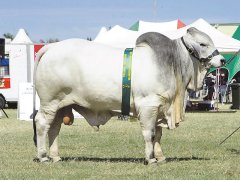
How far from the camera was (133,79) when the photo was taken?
8781mm

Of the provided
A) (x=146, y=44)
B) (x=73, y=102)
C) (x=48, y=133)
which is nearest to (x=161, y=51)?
(x=146, y=44)

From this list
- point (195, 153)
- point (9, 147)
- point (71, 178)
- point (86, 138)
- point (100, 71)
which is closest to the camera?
point (71, 178)

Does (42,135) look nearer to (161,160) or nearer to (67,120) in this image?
(67,120)

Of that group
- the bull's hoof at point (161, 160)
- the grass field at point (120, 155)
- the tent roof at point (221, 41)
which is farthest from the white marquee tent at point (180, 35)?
the bull's hoof at point (161, 160)

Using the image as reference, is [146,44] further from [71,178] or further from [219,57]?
[71,178]

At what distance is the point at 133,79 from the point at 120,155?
2.14m

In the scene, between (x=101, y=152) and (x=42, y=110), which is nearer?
(x=42, y=110)

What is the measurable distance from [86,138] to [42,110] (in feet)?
13.1

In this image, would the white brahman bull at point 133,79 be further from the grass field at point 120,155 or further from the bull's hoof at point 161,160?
the grass field at point 120,155

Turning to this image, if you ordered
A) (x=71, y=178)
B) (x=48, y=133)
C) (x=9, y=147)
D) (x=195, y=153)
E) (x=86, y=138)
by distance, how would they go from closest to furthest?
1. (x=71, y=178)
2. (x=48, y=133)
3. (x=195, y=153)
4. (x=9, y=147)
5. (x=86, y=138)

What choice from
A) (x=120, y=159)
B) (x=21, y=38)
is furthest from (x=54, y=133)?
(x=21, y=38)

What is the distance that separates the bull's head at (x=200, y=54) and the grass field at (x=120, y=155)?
55.6 inches

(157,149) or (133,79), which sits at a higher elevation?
(133,79)

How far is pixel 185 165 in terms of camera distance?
9078 mm
